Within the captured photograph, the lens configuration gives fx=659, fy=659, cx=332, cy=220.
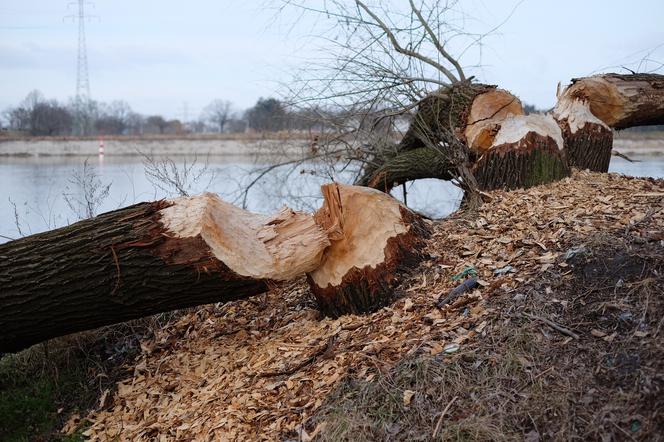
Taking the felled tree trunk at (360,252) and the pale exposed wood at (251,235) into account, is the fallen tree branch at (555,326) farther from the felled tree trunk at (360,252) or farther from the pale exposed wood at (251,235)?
the pale exposed wood at (251,235)

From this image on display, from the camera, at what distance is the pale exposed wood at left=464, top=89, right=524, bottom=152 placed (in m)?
6.22

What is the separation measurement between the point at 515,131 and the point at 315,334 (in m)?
2.93

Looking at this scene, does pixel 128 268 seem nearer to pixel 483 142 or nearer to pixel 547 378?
pixel 547 378

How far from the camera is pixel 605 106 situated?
23.2ft

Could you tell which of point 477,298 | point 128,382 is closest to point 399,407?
point 477,298

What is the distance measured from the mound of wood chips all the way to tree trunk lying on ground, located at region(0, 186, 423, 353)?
0.31m

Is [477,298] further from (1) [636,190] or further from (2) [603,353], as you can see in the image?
(1) [636,190]

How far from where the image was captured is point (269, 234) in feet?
14.6

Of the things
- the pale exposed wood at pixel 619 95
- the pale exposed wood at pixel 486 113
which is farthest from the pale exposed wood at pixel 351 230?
the pale exposed wood at pixel 619 95

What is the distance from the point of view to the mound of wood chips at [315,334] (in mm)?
3688

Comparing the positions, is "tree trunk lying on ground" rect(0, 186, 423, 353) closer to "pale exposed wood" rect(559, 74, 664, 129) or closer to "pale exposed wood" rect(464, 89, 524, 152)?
"pale exposed wood" rect(464, 89, 524, 152)

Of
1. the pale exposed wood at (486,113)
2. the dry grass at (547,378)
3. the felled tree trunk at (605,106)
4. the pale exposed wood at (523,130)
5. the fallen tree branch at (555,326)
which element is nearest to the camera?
the dry grass at (547,378)

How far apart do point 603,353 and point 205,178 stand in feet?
29.3

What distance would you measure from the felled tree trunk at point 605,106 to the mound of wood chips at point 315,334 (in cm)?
143
